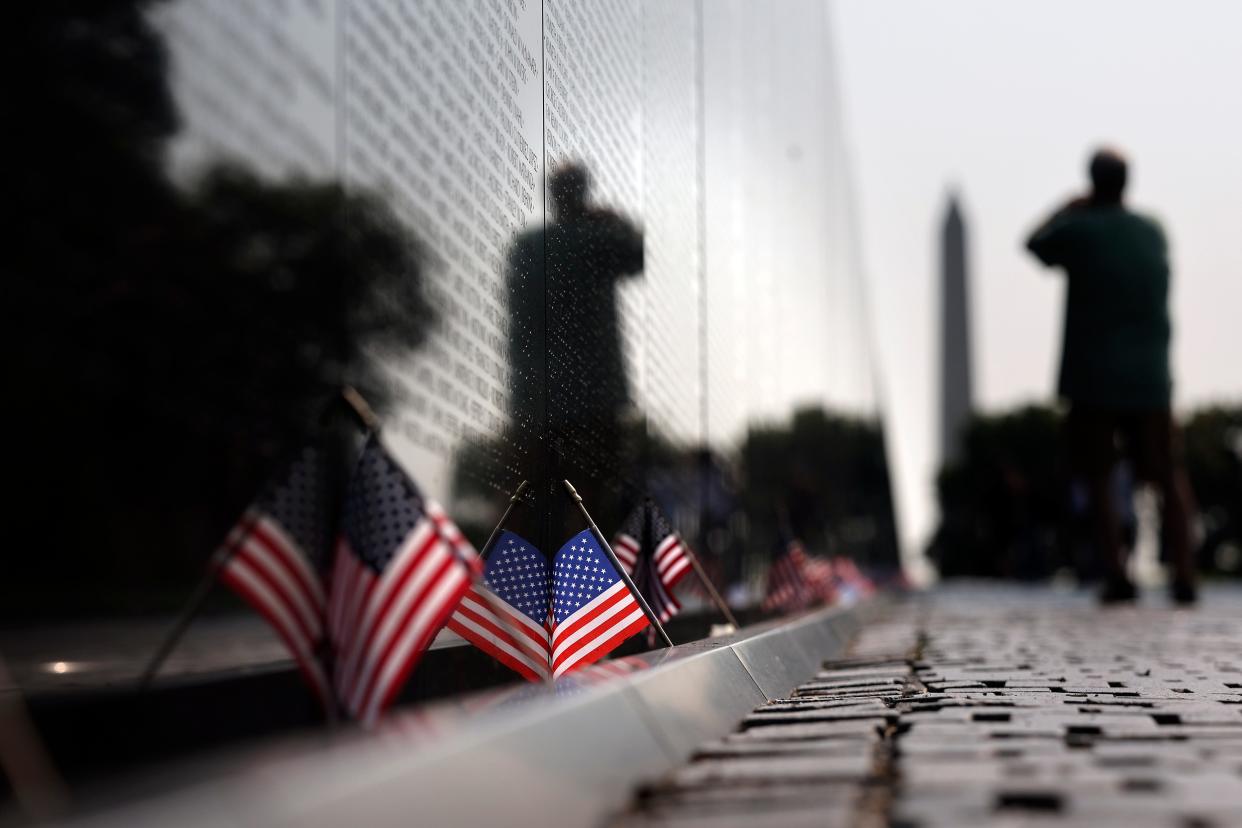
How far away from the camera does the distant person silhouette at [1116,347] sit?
10.1 metres

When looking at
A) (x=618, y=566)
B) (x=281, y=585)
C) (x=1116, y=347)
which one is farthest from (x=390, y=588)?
(x=1116, y=347)

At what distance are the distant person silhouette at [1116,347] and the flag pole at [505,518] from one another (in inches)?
260

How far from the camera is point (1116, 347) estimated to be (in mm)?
10133

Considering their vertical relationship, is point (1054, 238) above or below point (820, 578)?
above

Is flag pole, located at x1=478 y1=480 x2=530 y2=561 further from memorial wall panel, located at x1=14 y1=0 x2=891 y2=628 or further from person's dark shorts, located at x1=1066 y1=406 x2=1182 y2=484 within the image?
person's dark shorts, located at x1=1066 y1=406 x2=1182 y2=484

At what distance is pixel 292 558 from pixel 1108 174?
8.32 meters

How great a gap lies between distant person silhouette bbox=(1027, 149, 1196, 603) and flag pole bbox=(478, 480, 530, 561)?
6.60 metres

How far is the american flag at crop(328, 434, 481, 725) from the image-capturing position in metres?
2.70

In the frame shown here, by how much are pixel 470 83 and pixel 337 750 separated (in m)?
→ 2.03

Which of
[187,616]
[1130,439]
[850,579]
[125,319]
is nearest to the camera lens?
[125,319]

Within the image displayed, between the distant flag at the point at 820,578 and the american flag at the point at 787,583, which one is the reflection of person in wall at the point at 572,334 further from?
the distant flag at the point at 820,578

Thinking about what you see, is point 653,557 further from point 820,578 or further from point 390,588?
point 820,578

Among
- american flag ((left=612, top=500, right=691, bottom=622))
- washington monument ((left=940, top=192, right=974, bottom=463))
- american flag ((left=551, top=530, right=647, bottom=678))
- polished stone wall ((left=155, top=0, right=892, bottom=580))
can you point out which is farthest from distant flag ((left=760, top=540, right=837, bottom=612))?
washington monument ((left=940, top=192, right=974, bottom=463))

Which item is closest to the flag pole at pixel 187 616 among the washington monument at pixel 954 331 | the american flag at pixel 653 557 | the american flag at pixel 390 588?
the american flag at pixel 390 588
